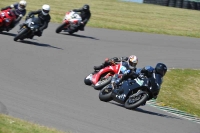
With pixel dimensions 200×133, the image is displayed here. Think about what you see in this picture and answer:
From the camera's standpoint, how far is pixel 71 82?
48.5ft

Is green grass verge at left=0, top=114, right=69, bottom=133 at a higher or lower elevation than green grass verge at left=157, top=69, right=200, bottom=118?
higher

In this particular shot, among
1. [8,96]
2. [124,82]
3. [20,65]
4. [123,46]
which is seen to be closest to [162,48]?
[123,46]

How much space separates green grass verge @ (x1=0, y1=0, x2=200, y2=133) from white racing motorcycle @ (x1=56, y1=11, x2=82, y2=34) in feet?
13.9

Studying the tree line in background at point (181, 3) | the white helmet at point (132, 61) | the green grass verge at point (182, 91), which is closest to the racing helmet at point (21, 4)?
the green grass verge at point (182, 91)

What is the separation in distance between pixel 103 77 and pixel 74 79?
113 centimetres

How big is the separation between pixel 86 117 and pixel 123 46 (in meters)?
13.2

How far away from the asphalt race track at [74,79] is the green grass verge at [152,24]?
1.20 m

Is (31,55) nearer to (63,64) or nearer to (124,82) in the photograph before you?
(63,64)

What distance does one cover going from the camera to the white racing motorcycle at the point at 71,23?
948 inches

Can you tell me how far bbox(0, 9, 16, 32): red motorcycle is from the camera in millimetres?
20891

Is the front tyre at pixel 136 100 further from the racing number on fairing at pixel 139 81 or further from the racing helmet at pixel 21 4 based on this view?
the racing helmet at pixel 21 4

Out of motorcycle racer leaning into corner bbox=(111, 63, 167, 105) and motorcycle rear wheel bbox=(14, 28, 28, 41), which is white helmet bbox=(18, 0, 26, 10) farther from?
motorcycle racer leaning into corner bbox=(111, 63, 167, 105)

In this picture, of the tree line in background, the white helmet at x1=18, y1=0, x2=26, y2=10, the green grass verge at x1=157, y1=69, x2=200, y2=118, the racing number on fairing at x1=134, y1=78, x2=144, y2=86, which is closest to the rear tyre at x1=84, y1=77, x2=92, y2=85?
→ the green grass verge at x1=157, y1=69, x2=200, y2=118

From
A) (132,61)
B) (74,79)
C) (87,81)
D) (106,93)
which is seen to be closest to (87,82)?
(87,81)
